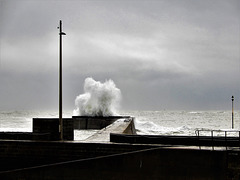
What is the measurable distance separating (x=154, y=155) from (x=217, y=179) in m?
1.79

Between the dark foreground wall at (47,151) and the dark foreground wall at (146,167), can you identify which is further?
the dark foreground wall at (47,151)

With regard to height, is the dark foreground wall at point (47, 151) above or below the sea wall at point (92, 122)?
above

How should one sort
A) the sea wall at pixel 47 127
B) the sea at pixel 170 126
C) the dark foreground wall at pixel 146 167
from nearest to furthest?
1. the dark foreground wall at pixel 146 167
2. the sea wall at pixel 47 127
3. the sea at pixel 170 126

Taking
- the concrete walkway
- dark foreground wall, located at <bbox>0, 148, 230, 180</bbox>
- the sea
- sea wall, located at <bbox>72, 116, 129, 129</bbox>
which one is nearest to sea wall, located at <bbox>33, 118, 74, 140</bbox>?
the concrete walkway

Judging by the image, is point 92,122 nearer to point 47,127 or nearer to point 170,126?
point 47,127

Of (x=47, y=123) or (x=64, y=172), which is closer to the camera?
(x=64, y=172)

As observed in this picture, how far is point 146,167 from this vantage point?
7.59 metres

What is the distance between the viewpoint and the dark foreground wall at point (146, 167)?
721 centimetres

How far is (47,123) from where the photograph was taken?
1039 cm

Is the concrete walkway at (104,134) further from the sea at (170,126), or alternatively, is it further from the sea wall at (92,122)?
the sea wall at (92,122)

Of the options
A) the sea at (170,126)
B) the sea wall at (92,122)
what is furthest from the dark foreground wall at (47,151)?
the sea wall at (92,122)

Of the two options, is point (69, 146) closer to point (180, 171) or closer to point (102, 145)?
point (102, 145)

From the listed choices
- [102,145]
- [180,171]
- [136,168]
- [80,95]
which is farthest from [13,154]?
[80,95]

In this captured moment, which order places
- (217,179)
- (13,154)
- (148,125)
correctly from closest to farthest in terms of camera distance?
(217,179) < (13,154) < (148,125)
